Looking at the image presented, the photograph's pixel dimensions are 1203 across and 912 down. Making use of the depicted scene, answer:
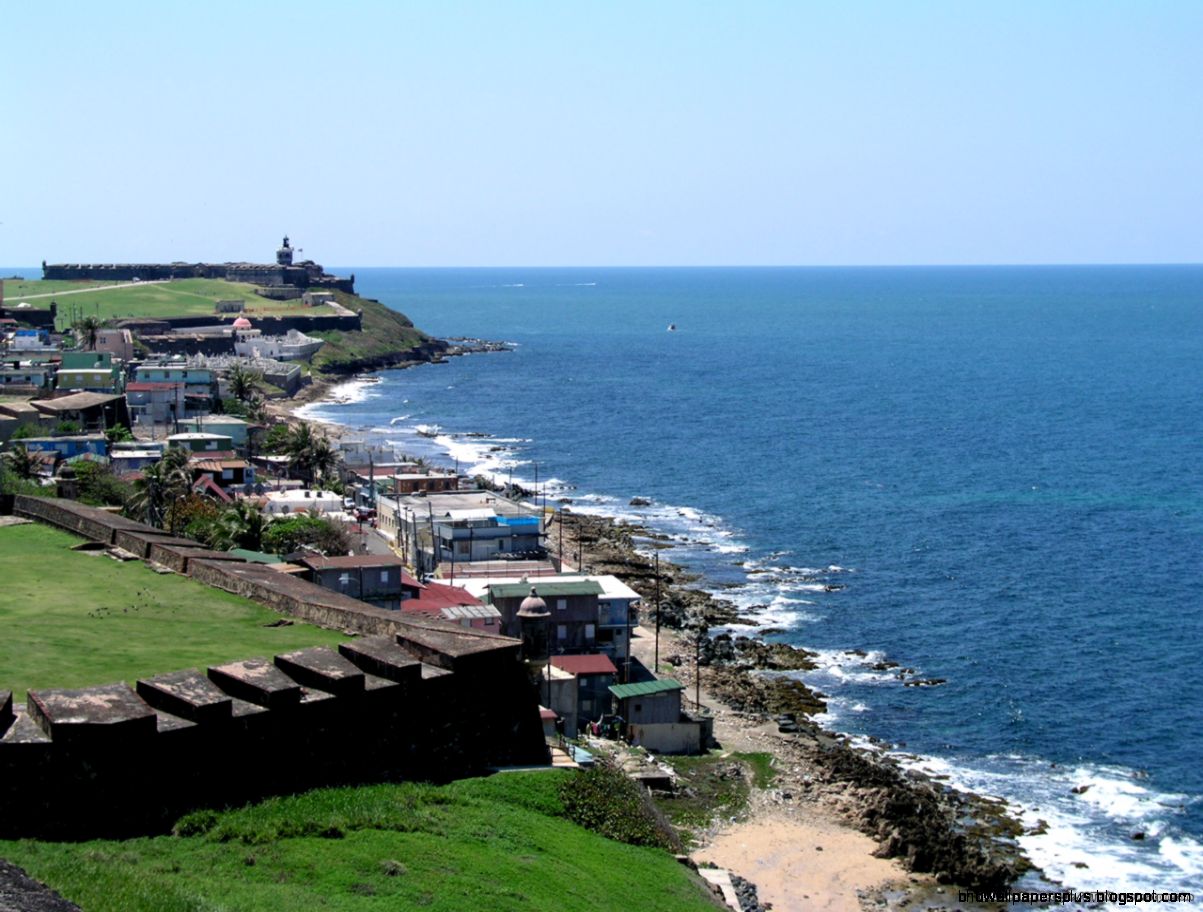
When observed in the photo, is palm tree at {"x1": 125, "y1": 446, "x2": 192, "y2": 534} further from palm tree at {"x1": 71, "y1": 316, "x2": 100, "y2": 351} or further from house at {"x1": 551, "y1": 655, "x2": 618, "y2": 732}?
palm tree at {"x1": 71, "y1": 316, "x2": 100, "y2": 351}

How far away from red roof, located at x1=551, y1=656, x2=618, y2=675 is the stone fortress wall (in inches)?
838

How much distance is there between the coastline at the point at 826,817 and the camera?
131 ft

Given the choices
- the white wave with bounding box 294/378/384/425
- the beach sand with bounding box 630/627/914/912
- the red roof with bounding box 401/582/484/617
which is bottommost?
the beach sand with bounding box 630/627/914/912

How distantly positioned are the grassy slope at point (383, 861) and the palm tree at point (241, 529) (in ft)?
92.8

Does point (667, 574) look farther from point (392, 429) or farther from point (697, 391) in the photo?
point (697, 391)

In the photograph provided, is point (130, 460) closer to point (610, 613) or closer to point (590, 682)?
point (610, 613)

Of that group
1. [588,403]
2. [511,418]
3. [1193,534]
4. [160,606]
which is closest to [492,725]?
[160,606]

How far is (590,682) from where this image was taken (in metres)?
51.8

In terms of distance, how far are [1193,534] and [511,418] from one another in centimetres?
6804

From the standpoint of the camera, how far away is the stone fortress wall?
20969 millimetres

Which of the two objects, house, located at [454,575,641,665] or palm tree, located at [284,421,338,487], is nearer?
house, located at [454,575,641,665]

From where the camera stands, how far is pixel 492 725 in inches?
1056

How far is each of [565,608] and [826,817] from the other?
1502cm

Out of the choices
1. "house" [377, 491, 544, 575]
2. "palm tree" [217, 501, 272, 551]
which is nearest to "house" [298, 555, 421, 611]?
"palm tree" [217, 501, 272, 551]
